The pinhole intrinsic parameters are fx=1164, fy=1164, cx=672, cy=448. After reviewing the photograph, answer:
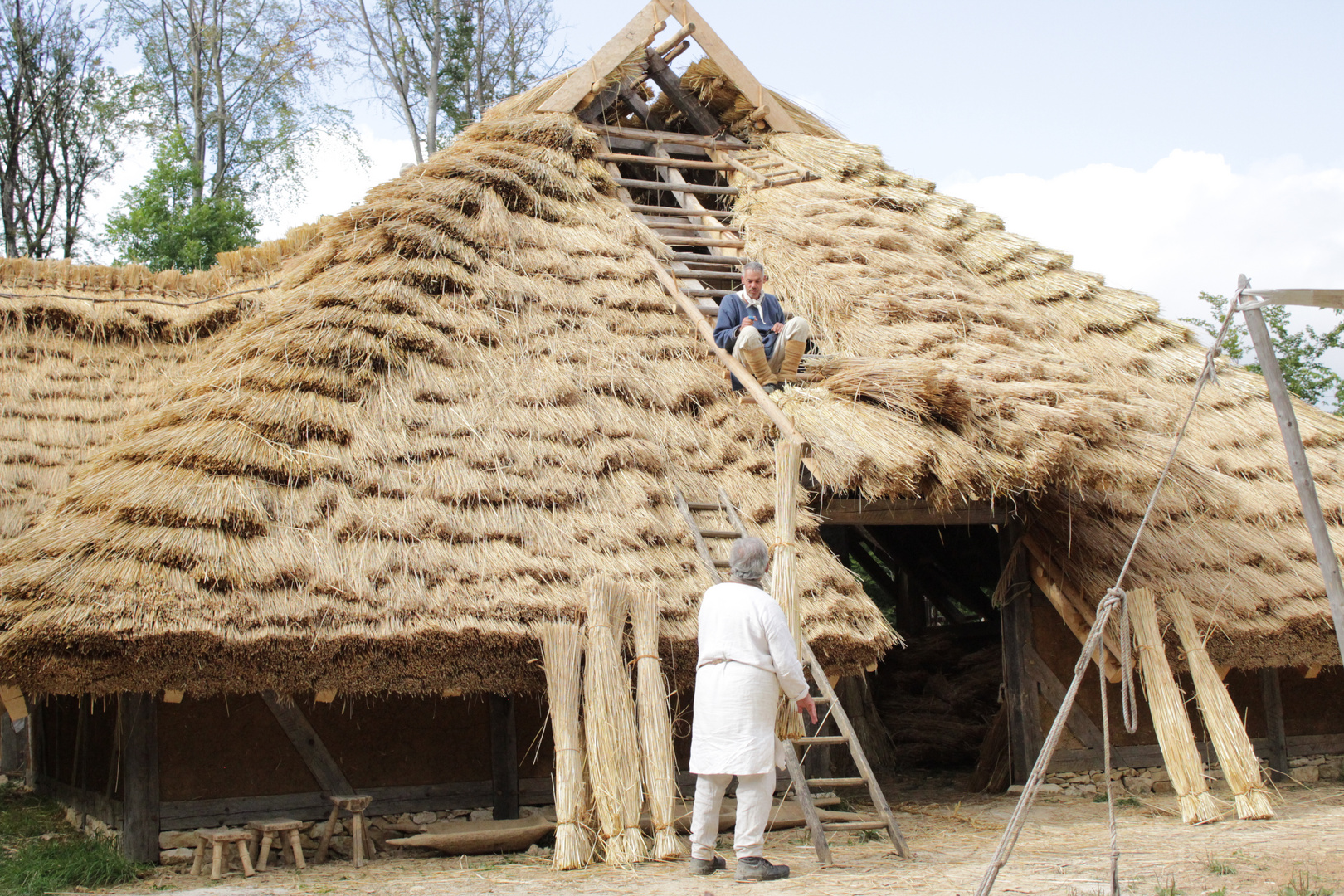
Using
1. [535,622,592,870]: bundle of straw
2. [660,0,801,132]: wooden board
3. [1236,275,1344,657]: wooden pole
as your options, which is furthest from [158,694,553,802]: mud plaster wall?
[660,0,801,132]: wooden board

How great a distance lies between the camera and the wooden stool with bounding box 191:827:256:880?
228 inches

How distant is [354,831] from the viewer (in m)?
6.23

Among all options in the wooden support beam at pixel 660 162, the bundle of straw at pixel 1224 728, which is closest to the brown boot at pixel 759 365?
the bundle of straw at pixel 1224 728

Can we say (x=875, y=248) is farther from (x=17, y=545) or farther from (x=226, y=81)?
(x=226, y=81)

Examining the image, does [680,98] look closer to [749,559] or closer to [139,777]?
[749,559]

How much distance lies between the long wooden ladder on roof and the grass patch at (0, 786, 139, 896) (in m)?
Result: 3.35

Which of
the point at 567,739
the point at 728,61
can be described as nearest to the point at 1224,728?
the point at 567,739

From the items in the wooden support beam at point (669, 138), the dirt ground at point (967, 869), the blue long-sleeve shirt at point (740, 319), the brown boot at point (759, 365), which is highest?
the wooden support beam at point (669, 138)

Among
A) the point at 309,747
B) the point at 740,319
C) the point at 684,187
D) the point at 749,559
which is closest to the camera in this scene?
the point at 749,559

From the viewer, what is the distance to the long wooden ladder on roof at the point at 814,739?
564cm

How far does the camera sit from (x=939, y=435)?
673 centimetres

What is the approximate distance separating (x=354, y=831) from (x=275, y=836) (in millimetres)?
427

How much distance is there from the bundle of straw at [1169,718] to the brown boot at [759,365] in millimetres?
2604

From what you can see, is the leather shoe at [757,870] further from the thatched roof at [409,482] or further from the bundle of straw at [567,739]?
the thatched roof at [409,482]
